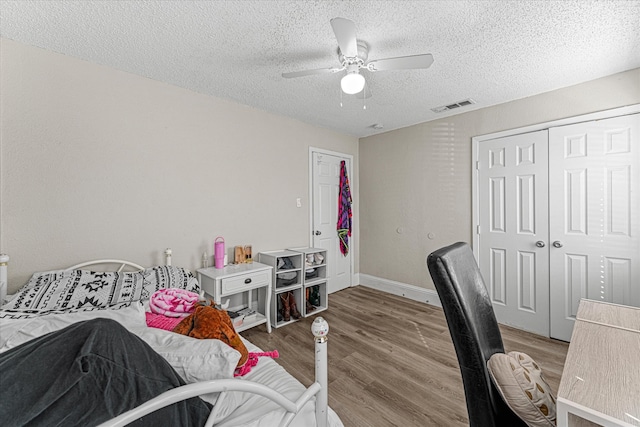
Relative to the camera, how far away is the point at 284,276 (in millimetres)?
2980

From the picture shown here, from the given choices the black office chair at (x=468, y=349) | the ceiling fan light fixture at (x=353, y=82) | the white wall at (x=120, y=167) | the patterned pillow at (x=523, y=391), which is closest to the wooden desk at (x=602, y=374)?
the patterned pillow at (x=523, y=391)

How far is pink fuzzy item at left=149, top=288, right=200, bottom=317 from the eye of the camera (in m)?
1.68

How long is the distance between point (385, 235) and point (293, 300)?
1719 mm

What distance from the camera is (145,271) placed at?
2.10 metres

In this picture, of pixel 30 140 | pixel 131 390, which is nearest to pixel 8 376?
pixel 131 390

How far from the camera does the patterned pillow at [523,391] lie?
2.63 ft

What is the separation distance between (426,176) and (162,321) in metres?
3.24

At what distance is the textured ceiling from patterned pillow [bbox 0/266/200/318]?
1.63 m

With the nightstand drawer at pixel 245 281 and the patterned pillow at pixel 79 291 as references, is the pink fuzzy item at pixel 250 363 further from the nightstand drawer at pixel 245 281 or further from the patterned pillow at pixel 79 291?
the nightstand drawer at pixel 245 281

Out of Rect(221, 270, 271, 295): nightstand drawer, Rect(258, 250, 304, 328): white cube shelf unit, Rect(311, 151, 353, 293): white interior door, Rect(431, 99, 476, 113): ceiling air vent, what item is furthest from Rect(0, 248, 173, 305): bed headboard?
Rect(431, 99, 476, 113): ceiling air vent

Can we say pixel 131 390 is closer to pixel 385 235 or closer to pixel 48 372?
pixel 48 372

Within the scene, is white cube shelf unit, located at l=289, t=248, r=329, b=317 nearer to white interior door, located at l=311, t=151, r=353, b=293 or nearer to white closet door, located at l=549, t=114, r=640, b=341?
white interior door, located at l=311, t=151, r=353, b=293

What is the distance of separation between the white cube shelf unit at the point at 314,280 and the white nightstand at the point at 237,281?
58 cm

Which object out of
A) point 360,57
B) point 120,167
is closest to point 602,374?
point 360,57
